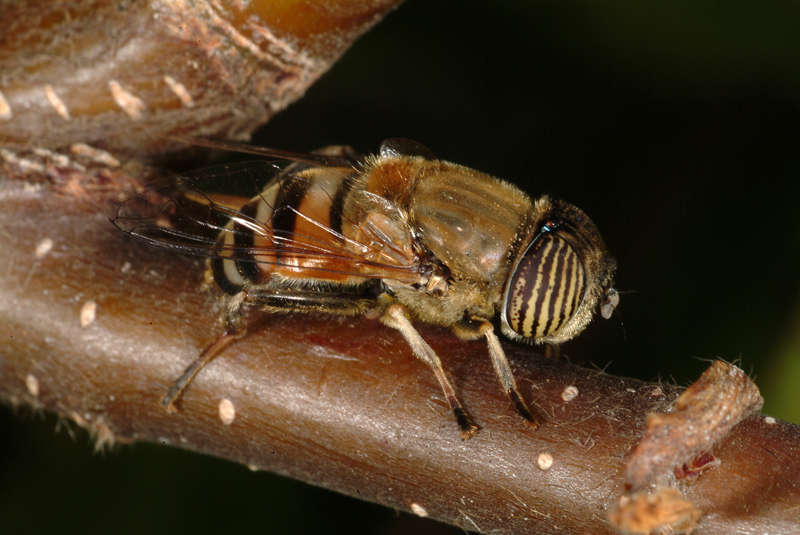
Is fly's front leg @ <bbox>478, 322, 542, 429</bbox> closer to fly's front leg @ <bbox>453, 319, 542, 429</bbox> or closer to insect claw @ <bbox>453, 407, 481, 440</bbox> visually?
fly's front leg @ <bbox>453, 319, 542, 429</bbox>

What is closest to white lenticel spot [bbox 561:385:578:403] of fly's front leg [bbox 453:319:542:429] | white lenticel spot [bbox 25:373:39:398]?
fly's front leg [bbox 453:319:542:429]

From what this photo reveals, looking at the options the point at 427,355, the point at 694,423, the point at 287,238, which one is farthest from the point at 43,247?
the point at 694,423

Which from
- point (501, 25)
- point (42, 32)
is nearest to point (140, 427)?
point (42, 32)

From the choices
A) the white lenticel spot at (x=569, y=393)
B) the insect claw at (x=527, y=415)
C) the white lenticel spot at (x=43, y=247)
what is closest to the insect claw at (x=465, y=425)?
the insect claw at (x=527, y=415)

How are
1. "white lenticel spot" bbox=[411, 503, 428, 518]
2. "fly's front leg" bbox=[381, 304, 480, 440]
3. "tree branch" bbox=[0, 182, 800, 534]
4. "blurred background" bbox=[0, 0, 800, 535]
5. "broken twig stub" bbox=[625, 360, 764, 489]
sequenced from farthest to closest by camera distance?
"blurred background" bbox=[0, 0, 800, 535] → "white lenticel spot" bbox=[411, 503, 428, 518] → "fly's front leg" bbox=[381, 304, 480, 440] → "tree branch" bbox=[0, 182, 800, 534] → "broken twig stub" bbox=[625, 360, 764, 489]

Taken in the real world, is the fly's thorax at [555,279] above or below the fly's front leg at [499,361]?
above

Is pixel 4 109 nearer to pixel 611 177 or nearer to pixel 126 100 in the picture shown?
pixel 126 100

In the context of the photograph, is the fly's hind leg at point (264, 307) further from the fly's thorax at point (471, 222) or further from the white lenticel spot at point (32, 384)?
the white lenticel spot at point (32, 384)
